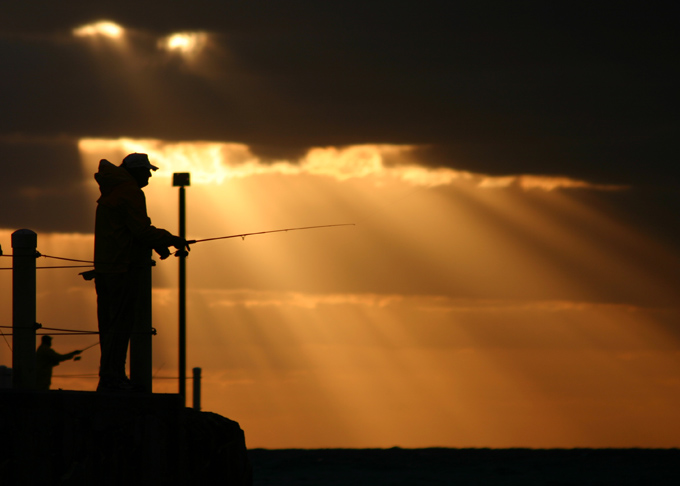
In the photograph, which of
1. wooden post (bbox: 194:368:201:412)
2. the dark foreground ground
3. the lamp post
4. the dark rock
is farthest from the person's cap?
the dark foreground ground

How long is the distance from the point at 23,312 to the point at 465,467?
22.9m

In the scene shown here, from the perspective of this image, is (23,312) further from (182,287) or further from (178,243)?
(182,287)

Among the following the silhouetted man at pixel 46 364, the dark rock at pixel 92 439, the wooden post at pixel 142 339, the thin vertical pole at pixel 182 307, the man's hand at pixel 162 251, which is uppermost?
the thin vertical pole at pixel 182 307

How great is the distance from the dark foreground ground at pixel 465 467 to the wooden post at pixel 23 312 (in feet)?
55.2

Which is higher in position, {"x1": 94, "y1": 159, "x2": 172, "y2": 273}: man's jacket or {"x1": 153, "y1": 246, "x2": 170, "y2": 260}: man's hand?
{"x1": 94, "y1": 159, "x2": 172, "y2": 273}: man's jacket

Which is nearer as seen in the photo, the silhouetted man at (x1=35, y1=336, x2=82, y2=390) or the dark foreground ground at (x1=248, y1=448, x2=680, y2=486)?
the silhouetted man at (x1=35, y1=336, x2=82, y2=390)

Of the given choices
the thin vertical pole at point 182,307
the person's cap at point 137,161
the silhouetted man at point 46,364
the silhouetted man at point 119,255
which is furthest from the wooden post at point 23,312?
the thin vertical pole at point 182,307

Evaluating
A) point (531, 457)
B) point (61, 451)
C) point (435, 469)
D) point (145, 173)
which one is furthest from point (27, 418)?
point (531, 457)

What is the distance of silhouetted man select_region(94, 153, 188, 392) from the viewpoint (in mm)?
10484

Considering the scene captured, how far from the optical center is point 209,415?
10.6m

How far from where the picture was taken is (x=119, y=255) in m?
10.5

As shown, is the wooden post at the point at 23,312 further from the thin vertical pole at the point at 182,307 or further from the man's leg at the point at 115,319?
the thin vertical pole at the point at 182,307

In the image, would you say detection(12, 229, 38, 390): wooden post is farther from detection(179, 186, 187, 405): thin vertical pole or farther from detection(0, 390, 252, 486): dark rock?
detection(179, 186, 187, 405): thin vertical pole

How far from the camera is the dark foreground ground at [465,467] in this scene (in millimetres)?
28484
